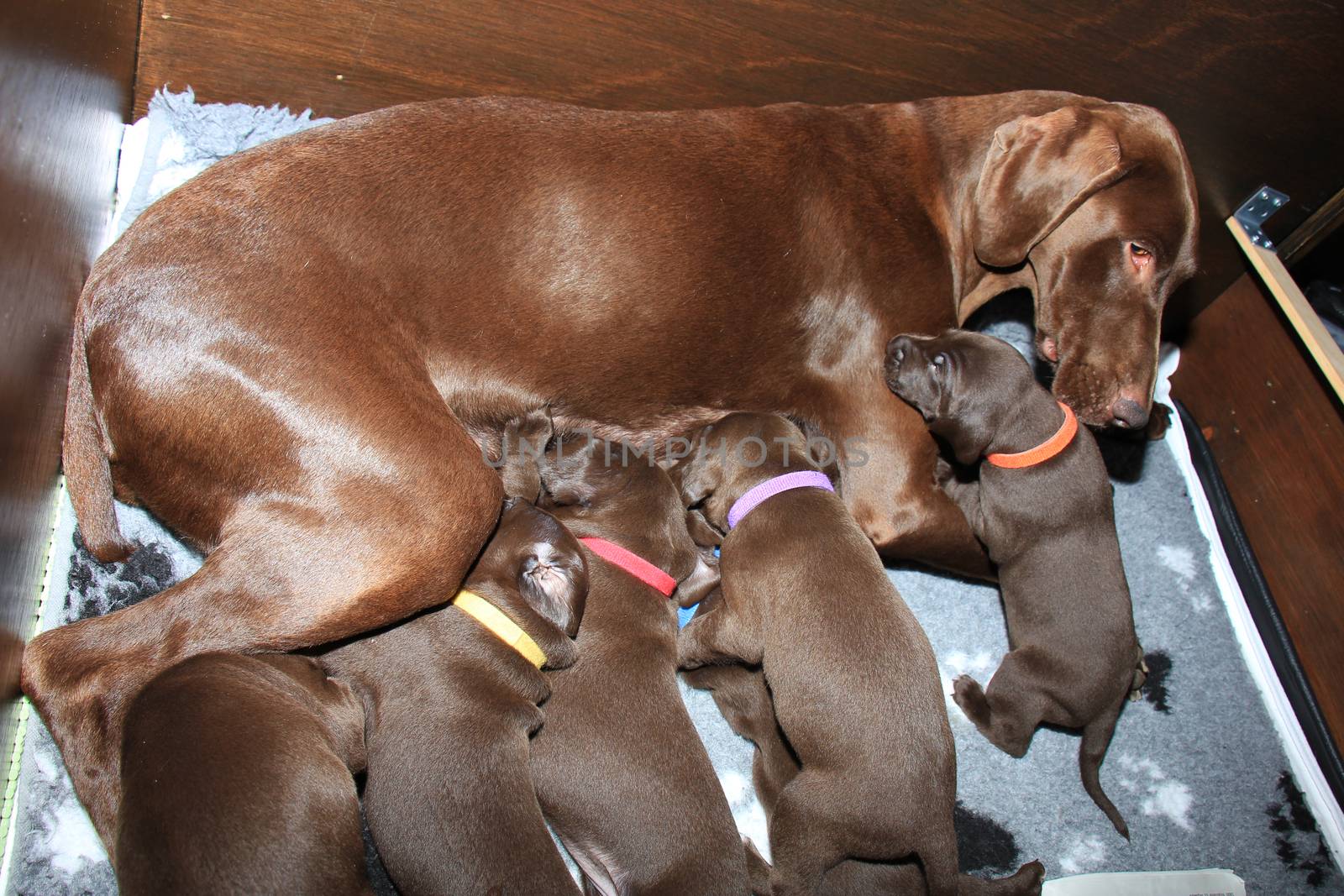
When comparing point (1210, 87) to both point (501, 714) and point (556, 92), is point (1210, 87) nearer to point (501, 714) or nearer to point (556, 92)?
point (556, 92)

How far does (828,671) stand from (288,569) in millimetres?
1194

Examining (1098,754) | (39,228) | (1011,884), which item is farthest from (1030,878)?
(39,228)

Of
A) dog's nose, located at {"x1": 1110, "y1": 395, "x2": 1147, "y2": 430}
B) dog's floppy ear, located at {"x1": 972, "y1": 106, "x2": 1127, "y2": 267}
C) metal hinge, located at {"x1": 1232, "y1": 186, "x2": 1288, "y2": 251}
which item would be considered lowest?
dog's nose, located at {"x1": 1110, "y1": 395, "x2": 1147, "y2": 430}

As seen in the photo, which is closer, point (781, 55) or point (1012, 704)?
point (1012, 704)

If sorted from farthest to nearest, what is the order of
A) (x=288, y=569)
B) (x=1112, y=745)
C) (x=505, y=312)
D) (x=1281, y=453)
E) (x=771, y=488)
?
(x=1281, y=453) < (x=1112, y=745) < (x=771, y=488) < (x=505, y=312) < (x=288, y=569)

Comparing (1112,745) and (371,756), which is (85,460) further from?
(1112,745)

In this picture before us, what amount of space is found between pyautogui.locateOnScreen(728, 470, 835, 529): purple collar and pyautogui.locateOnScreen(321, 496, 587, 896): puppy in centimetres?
43

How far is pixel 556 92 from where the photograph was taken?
3.08m

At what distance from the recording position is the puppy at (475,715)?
6.86 ft

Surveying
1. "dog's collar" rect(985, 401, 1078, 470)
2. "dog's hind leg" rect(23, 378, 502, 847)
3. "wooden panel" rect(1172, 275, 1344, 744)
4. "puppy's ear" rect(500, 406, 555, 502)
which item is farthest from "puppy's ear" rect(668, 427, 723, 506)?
"wooden panel" rect(1172, 275, 1344, 744)

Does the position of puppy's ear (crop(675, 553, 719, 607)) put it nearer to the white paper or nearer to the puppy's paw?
the puppy's paw

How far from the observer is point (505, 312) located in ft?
8.16

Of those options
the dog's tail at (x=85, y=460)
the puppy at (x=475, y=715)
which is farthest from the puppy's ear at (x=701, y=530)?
the dog's tail at (x=85, y=460)

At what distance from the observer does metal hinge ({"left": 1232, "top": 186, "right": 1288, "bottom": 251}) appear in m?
3.30
